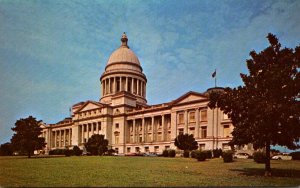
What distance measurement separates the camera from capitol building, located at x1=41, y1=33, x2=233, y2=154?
5406 centimetres

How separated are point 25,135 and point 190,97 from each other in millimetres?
28090

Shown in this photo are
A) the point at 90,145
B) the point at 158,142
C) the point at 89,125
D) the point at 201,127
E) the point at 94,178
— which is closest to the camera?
the point at 94,178

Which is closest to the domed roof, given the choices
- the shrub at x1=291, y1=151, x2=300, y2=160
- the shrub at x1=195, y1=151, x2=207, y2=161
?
the shrub at x1=195, y1=151, x2=207, y2=161

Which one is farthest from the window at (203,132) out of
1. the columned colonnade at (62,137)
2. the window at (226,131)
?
the columned colonnade at (62,137)

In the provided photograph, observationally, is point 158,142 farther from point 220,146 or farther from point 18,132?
point 18,132

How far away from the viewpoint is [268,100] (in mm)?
A: 21188

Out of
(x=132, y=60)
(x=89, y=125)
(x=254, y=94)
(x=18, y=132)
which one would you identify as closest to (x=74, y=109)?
(x=89, y=125)

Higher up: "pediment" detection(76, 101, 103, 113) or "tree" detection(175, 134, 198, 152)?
"pediment" detection(76, 101, 103, 113)

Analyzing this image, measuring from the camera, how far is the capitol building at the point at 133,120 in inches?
2128

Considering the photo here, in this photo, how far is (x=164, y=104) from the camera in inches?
2504

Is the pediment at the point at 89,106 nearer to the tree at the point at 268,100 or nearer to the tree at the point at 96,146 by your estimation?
the tree at the point at 96,146

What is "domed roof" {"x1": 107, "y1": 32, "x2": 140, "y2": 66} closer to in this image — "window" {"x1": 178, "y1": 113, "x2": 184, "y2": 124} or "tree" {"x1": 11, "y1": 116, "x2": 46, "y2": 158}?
"window" {"x1": 178, "y1": 113, "x2": 184, "y2": 124}

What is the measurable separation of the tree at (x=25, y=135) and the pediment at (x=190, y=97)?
26235 millimetres

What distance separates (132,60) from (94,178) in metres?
67.7
